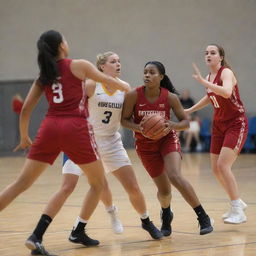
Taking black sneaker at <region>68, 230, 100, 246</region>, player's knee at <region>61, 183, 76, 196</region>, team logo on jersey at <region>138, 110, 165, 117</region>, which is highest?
team logo on jersey at <region>138, 110, 165, 117</region>

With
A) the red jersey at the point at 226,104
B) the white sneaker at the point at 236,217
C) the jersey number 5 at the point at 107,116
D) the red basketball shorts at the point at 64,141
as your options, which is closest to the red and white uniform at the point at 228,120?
the red jersey at the point at 226,104

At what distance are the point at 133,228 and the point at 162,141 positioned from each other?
102cm

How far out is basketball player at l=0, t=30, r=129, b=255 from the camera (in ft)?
17.6

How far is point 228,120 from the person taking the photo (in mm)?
7301

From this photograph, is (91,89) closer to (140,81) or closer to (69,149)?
(69,149)

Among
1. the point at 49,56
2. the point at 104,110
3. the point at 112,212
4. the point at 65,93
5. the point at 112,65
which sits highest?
the point at 49,56

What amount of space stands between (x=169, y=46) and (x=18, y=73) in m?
4.96

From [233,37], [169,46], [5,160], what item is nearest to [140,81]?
[169,46]

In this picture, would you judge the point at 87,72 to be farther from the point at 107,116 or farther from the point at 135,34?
the point at 135,34

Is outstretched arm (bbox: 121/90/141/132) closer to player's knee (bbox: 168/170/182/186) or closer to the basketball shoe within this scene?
player's knee (bbox: 168/170/182/186)

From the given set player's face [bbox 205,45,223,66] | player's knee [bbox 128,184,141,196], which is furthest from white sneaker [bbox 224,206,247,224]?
player's face [bbox 205,45,223,66]

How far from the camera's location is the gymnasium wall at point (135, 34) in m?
19.5

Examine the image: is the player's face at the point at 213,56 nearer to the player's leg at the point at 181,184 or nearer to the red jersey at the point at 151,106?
the red jersey at the point at 151,106

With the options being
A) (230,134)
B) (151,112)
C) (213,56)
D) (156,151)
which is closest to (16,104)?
(213,56)
